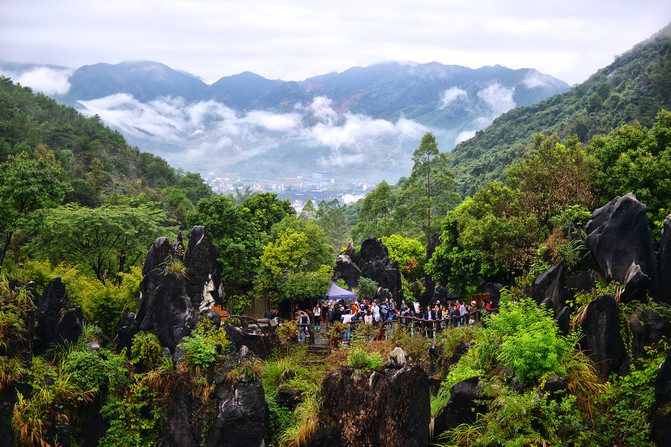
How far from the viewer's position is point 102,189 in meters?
44.4

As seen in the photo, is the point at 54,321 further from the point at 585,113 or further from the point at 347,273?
the point at 585,113

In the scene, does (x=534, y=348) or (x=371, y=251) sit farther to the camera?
(x=371, y=251)

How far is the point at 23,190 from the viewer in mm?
16375

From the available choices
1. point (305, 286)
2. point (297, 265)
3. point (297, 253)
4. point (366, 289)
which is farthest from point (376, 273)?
point (305, 286)

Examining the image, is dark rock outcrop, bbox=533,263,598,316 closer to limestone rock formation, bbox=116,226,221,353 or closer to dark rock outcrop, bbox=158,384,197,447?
dark rock outcrop, bbox=158,384,197,447

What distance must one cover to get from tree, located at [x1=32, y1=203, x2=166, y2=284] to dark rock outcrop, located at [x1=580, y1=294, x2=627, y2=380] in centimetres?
1986

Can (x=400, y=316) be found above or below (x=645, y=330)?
below

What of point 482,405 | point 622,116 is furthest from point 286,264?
point 622,116

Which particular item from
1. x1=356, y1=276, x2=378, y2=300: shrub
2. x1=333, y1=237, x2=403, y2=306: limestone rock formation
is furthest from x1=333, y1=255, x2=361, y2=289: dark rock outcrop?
x1=356, y1=276, x2=378, y2=300: shrub

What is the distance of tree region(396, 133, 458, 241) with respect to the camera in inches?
1663

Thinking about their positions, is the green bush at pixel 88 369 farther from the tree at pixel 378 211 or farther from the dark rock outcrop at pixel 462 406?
the tree at pixel 378 211

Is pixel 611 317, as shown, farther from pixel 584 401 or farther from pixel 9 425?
pixel 9 425

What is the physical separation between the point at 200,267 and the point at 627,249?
13.4 m

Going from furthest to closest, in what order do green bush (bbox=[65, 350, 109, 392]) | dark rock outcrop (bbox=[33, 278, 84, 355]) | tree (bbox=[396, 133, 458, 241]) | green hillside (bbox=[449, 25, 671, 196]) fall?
green hillside (bbox=[449, 25, 671, 196]) → tree (bbox=[396, 133, 458, 241]) → dark rock outcrop (bbox=[33, 278, 84, 355]) → green bush (bbox=[65, 350, 109, 392])
